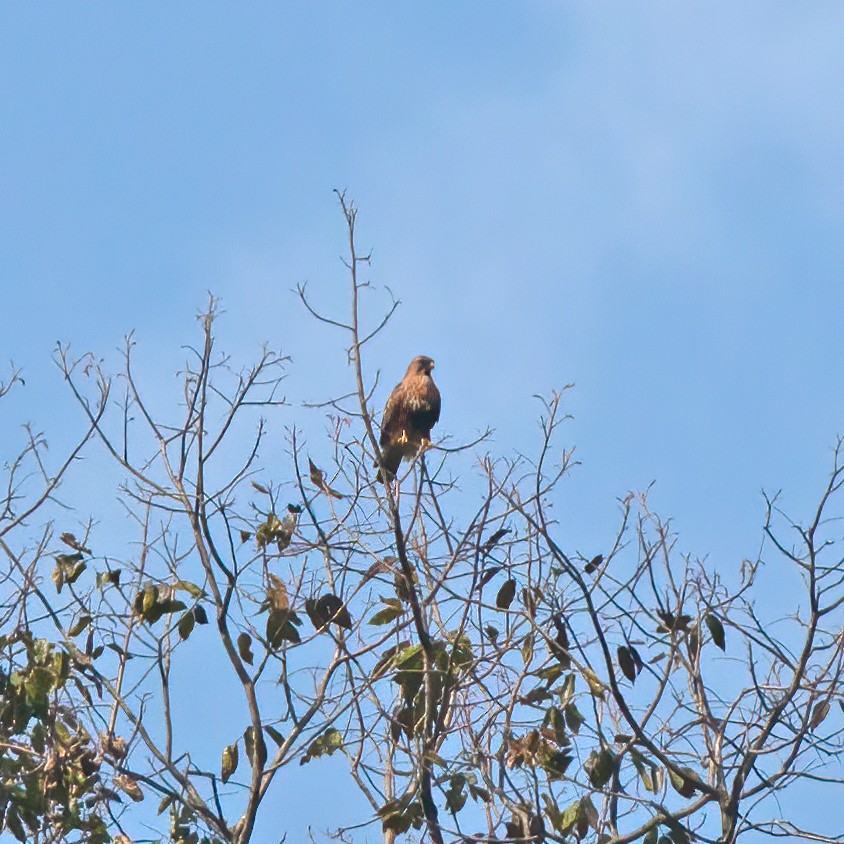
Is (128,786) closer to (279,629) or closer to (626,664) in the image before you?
(279,629)

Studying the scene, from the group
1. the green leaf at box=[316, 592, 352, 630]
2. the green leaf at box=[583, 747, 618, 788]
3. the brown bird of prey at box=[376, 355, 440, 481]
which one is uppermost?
the brown bird of prey at box=[376, 355, 440, 481]

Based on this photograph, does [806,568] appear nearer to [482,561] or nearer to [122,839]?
[482,561]

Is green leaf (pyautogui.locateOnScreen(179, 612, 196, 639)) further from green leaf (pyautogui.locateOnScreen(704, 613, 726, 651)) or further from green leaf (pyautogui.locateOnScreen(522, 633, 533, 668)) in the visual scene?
green leaf (pyautogui.locateOnScreen(704, 613, 726, 651))

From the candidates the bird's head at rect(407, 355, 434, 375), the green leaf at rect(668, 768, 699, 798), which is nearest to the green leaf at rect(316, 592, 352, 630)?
the green leaf at rect(668, 768, 699, 798)

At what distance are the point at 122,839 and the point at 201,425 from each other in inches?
59.9

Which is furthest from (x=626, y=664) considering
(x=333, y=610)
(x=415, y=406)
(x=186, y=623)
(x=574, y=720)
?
(x=415, y=406)

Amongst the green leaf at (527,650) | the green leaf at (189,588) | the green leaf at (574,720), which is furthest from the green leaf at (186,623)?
the green leaf at (574,720)

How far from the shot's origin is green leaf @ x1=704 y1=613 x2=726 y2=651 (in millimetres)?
5011

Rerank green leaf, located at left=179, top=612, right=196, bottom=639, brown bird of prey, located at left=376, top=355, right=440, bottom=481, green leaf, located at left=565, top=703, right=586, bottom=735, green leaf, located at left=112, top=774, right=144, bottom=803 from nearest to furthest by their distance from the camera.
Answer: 1. green leaf, located at left=565, top=703, right=586, bottom=735
2. green leaf, located at left=112, top=774, right=144, bottom=803
3. green leaf, located at left=179, top=612, right=196, bottom=639
4. brown bird of prey, located at left=376, top=355, right=440, bottom=481

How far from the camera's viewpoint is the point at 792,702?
5.05 m

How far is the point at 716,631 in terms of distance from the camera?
5.03 meters

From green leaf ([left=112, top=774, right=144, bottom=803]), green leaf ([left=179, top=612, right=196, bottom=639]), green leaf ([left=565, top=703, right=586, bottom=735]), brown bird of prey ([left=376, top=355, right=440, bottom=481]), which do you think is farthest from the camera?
brown bird of prey ([left=376, top=355, right=440, bottom=481])

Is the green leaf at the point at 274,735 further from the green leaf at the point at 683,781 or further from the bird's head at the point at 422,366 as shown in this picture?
the bird's head at the point at 422,366

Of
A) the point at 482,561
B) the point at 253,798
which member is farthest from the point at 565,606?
the point at 253,798
